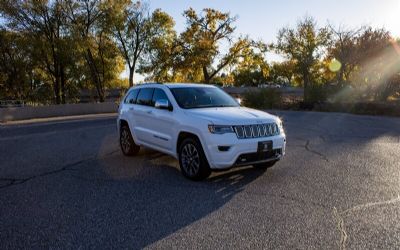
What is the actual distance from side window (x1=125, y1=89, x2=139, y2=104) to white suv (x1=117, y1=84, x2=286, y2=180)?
50cm

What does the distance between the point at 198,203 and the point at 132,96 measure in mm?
4546

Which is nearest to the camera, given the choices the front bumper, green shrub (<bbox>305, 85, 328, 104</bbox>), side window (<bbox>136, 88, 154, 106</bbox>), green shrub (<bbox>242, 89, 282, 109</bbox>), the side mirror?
the front bumper

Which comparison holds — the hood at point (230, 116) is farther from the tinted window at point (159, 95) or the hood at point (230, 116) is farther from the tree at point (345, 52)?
the tree at point (345, 52)

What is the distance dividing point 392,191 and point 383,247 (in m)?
2.34

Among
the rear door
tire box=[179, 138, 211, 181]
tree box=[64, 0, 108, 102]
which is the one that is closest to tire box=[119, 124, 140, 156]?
the rear door

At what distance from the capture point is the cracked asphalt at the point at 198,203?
437 cm

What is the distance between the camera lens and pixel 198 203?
564 cm

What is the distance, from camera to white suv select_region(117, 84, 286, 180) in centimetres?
645

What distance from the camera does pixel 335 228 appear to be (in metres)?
4.62

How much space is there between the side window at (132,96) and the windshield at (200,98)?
161cm

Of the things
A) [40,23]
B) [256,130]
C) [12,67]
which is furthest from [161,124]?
[12,67]

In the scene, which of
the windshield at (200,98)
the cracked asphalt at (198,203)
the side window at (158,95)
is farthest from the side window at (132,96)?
the windshield at (200,98)

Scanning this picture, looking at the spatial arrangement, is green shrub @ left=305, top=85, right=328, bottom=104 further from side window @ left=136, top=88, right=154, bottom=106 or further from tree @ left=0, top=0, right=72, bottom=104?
tree @ left=0, top=0, right=72, bottom=104

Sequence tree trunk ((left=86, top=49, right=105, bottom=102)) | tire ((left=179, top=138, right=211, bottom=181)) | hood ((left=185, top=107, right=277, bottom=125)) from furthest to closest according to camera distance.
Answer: tree trunk ((left=86, top=49, right=105, bottom=102)) → tire ((left=179, top=138, right=211, bottom=181)) → hood ((left=185, top=107, right=277, bottom=125))
